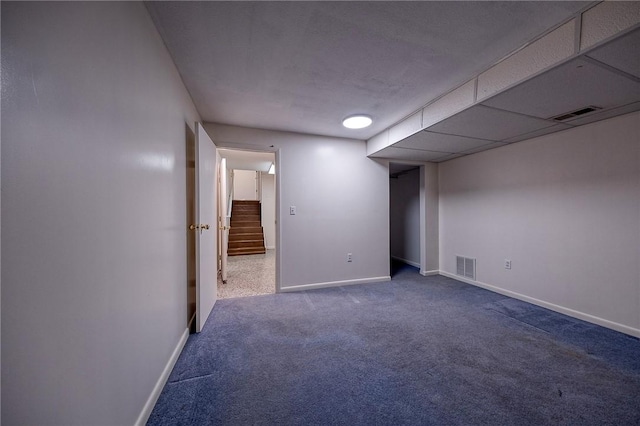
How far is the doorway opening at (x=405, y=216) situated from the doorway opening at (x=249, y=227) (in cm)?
244

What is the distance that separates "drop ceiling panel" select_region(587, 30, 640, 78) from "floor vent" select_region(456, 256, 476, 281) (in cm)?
266

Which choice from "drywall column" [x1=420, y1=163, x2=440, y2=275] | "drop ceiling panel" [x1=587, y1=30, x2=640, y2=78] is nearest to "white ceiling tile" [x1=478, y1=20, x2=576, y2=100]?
"drop ceiling panel" [x1=587, y1=30, x2=640, y2=78]

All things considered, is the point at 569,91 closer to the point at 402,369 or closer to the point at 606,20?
the point at 606,20

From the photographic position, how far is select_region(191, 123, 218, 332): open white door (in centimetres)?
212

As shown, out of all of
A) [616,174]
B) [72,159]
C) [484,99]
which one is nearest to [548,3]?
[484,99]

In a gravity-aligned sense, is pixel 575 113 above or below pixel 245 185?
below

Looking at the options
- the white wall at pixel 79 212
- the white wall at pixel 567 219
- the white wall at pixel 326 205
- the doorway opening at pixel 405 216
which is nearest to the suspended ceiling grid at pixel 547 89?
the white wall at pixel 567 219

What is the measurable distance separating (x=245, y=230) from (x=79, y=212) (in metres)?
6.31

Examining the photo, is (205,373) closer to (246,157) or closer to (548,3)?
(548,3)

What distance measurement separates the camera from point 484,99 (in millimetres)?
1865

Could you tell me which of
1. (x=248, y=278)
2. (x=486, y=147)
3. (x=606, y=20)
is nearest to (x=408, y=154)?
(x=486, y=147)

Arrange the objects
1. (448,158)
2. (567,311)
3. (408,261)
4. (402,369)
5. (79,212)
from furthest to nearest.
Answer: (408,261) < (448,158) < (567,311) < (402,369) < (79,212)

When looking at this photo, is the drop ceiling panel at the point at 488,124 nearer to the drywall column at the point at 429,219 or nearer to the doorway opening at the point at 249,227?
the drywall column at the point at 429,219

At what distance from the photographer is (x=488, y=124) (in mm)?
2361
